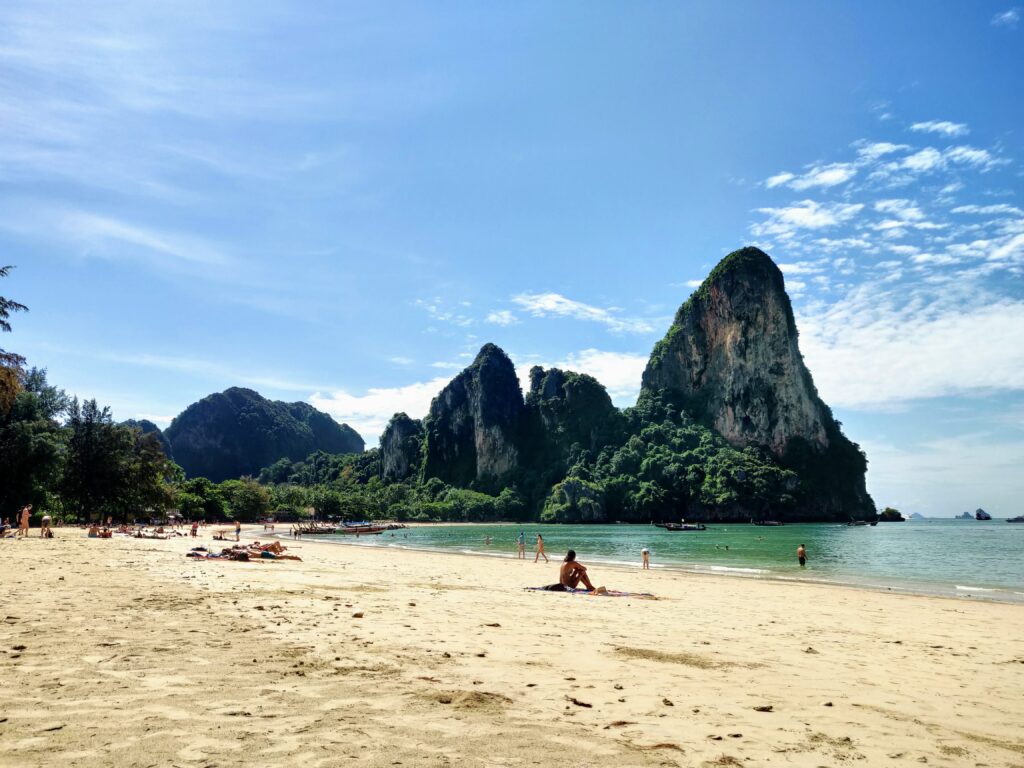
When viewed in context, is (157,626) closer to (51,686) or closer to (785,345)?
(51,686)

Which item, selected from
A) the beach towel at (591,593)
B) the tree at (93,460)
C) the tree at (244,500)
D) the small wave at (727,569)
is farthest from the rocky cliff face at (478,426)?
the beach towel at (591,593)

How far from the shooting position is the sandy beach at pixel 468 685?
400cm

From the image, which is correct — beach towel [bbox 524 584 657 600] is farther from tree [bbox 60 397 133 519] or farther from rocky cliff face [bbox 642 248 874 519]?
rocky cliff face [bbox 642 248 874 519]

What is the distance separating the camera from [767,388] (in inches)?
5728

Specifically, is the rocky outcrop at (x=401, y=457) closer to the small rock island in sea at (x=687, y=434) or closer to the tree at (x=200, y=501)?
the small rock island in sea at (x=687, y=434)

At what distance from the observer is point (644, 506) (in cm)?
14038

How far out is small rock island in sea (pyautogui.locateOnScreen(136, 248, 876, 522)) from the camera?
5512 inches

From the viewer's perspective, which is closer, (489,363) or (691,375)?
(691,375)

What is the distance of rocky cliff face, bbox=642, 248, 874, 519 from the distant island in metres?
0.32

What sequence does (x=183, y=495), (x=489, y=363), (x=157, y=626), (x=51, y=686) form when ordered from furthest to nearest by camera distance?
(x=489, y=363), (x=183, y=495), (x=157, y=626), (x=51, y=686)

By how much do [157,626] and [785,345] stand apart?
15425cm

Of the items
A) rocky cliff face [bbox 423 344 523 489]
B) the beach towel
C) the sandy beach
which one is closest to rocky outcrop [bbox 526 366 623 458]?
rocky cliff face [bbox 423 344 523 489]

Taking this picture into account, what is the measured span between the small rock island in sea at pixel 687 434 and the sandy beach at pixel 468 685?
132 meters

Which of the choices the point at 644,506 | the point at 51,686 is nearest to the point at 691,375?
the point at 644,506
